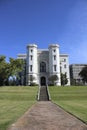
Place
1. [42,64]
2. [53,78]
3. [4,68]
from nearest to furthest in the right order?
[4,68] → [53,78] → [42,64]

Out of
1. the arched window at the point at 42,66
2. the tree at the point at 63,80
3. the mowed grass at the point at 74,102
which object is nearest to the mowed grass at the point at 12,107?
the mowed grass at the point at 74,102

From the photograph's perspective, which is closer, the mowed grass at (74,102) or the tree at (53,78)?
the mowed grass at (74,102)

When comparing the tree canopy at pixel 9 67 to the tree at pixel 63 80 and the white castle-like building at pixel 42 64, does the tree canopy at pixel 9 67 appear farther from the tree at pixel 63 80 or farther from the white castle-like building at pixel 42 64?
the tree at pixel 63 80

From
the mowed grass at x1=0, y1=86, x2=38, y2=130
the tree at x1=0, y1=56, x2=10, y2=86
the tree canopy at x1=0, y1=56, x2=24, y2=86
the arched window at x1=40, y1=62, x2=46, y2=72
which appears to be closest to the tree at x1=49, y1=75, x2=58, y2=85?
the arched window at x1=40, y1=62, x2=46, y2=72

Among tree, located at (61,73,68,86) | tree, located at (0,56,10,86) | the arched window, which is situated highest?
the arched window

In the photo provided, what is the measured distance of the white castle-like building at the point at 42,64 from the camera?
80.2 meters

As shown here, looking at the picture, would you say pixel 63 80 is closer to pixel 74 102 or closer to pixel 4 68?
pixel 4 68

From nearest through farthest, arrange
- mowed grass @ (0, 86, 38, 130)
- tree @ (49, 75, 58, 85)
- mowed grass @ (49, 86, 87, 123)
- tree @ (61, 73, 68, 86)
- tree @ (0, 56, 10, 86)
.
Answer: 1. mowed grass @ (0, 86, 38, 130)
2. mowed grass @ (49, 86, 87, 123)
3. tree @ (0, 56, 10, 86)
4. tree @ (49, 75, 58, 85)
5. tree @ (61, 73, 68, 86)

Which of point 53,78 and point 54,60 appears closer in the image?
point 53,78

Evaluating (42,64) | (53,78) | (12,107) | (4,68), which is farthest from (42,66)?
(12,107)

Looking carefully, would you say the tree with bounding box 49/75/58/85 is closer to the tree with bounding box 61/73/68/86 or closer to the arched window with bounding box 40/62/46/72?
the tree with bounding box 61/73/68/86

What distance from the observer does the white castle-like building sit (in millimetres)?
80188

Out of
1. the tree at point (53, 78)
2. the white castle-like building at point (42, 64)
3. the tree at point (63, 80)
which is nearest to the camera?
the tree at point (53, 78)

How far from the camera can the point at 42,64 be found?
85125 mm
